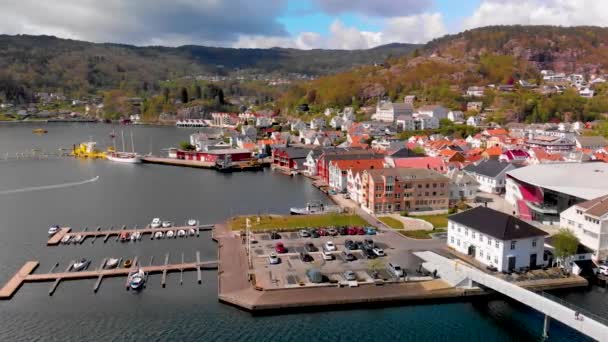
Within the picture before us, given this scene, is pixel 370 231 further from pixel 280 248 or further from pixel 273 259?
pixel 273 259

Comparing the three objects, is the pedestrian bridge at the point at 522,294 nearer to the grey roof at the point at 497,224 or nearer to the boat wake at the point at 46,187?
the grey roof at the point at 497,224

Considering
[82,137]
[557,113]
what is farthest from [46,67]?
[557,113]

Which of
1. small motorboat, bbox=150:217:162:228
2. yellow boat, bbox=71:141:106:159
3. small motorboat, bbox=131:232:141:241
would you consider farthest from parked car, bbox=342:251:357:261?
yellow boat, bbox=71:141:106:159

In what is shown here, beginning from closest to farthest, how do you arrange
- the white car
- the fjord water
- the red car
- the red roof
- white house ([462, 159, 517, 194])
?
the fjord water, the red car, the white car, white house ([462, 159, 517, 194]), the red roof

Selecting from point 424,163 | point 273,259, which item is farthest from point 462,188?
point 273,259

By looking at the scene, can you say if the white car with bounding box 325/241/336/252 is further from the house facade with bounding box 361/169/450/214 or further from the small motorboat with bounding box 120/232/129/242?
the small motorboat with bounding box 120/232/129/242

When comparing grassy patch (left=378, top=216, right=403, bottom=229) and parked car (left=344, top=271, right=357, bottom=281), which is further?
grassy patch (left=378, top=216, right=403, bottom=229)
